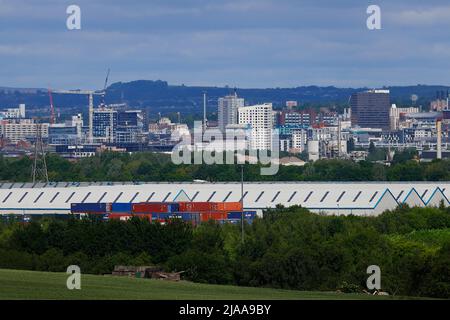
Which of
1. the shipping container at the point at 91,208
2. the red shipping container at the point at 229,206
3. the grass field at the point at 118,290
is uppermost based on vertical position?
the grass field at the point at 118,290

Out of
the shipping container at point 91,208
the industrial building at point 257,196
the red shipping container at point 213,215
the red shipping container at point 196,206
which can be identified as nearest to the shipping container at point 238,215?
the red shipping container at point 213,215

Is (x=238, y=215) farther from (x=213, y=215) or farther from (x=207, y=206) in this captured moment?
(x=207, y=206)

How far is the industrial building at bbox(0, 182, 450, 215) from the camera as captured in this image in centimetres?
7238

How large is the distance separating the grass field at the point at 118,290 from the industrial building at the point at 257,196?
38536 mm

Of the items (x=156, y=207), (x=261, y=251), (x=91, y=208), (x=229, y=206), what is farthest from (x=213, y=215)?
(x=261, y=251)

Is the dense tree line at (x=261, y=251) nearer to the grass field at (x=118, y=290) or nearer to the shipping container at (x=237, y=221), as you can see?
the shipping container at (x=237, y=221)

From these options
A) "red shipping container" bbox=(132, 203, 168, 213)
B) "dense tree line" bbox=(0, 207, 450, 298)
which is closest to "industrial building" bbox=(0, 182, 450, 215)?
"red shipping container" bbox=(132, 203, 168, 213)

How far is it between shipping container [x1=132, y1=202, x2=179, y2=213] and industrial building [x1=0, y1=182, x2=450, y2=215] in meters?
4.77

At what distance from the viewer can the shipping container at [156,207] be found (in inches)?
2633

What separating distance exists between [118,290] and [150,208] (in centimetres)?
3778

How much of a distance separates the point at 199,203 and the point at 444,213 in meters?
9.99

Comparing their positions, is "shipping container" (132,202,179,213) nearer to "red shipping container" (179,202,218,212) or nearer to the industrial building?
"red shipping container" (179,202,218,212)

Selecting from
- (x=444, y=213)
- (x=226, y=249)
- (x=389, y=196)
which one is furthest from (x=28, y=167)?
(x=226, y=249)
